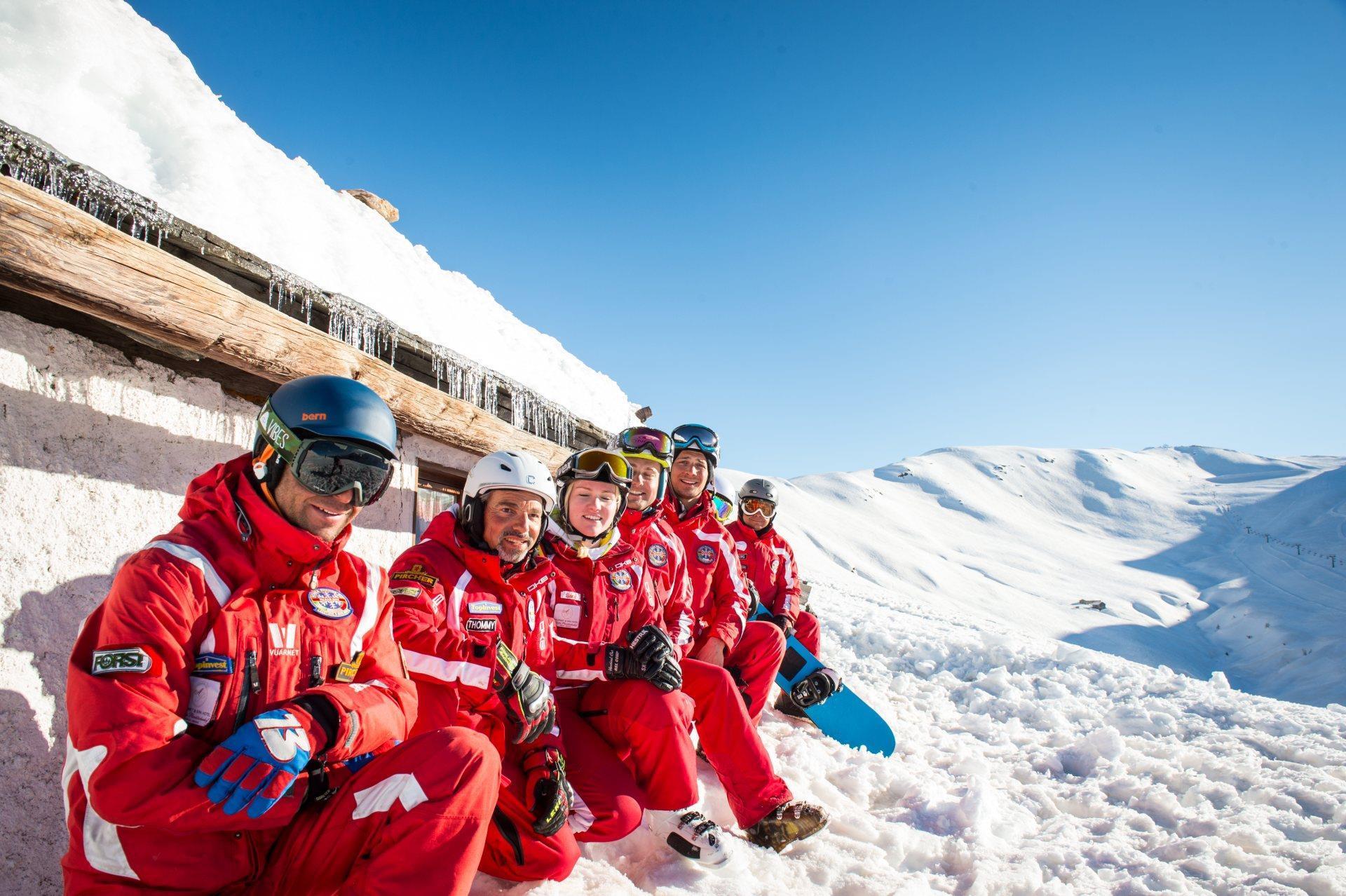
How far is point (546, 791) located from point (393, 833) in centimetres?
93

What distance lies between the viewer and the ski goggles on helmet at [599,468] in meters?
3.51

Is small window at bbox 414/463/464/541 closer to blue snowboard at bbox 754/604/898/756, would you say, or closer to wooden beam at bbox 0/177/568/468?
wooden beam at bbox 0/177/568/468

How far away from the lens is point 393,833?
1863 mm

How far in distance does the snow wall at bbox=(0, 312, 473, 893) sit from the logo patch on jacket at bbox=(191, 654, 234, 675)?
134 cm

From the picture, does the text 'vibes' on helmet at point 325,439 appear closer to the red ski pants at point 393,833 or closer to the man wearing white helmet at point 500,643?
the man wearing white helmet at point 500,643

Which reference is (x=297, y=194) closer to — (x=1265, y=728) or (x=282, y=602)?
(x=282, y=602)

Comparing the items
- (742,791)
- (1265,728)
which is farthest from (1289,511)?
(742,791)

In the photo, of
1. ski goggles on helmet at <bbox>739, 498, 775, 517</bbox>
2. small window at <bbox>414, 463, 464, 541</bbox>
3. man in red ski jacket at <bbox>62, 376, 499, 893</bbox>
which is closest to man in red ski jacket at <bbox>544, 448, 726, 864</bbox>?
man in red ski jacket at <bbox>62, 376, 499, 893</bbox>

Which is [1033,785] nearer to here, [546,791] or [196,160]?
[546,791]

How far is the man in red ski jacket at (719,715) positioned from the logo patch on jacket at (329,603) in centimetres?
191

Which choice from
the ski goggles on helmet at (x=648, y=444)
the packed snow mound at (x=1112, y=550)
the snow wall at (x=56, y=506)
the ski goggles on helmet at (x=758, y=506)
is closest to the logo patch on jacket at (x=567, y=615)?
the ski goggles on helmet at (x=648, y=444)

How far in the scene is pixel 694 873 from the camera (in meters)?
2.97

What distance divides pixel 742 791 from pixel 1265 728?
5.44m

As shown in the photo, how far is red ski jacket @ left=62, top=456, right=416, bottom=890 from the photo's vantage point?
5.09 feet
